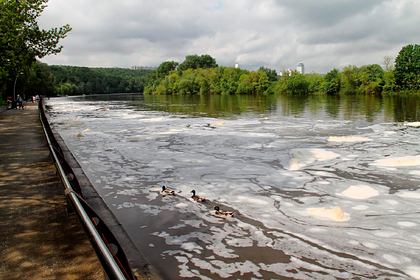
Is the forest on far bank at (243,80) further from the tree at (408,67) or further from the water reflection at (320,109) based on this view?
the water reflection at (320,109)

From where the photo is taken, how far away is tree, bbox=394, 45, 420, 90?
71.4 metres

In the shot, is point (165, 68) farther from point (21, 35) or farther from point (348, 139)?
point (348, 139)

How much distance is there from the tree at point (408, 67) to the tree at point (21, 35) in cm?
7741

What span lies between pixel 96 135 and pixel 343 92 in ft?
286

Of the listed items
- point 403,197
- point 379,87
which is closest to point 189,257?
point 403,197

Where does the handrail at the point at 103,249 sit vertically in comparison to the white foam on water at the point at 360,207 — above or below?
above

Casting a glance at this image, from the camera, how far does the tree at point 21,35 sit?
57.8 ft

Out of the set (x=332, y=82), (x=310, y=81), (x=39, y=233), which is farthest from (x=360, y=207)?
(x=310, y=81)

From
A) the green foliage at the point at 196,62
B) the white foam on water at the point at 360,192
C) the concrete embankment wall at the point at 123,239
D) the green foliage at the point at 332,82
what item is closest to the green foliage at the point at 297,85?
the green foliage at the point at 332,82

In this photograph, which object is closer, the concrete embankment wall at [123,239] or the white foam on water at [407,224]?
the concrete embankment wall at [123,239]

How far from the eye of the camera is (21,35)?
63.0 feet

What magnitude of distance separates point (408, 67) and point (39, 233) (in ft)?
288

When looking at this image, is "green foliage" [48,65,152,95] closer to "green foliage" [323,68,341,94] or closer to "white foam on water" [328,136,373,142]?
"green foliage" [323,68,341,94]

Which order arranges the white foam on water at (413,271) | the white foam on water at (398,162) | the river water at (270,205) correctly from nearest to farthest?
the white foam on water at (413,271)
the river water at (270,205)
the white foam on water at (398,162)
